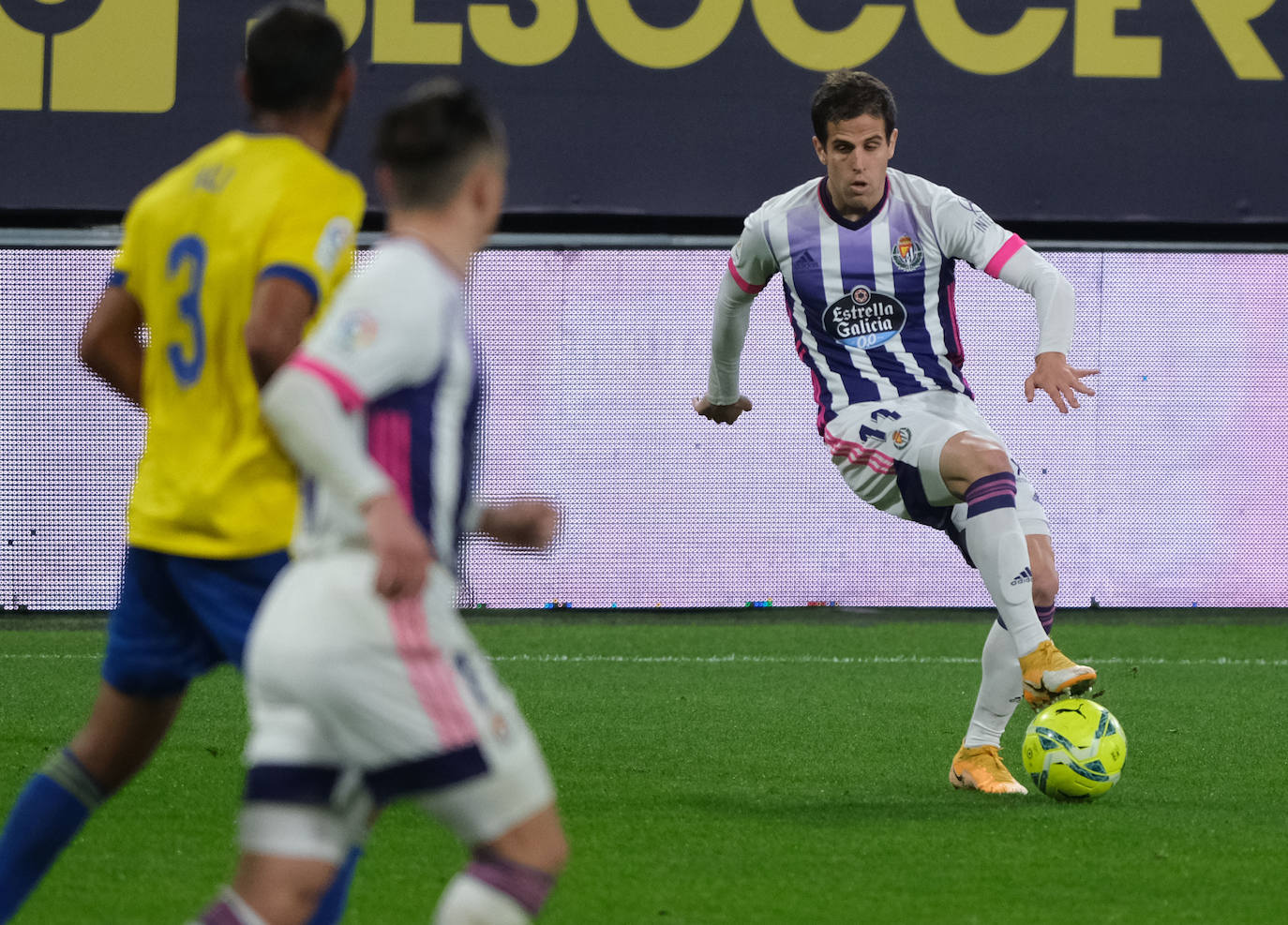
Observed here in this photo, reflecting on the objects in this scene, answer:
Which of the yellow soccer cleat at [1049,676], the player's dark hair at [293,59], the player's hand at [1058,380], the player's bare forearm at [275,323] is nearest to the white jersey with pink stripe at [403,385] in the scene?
the player's bare forearm at [275,323]

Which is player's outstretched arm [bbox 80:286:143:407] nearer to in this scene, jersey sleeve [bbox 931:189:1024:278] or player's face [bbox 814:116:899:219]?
player's face [bbox 814:116:899:219]

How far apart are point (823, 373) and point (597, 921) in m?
2.34

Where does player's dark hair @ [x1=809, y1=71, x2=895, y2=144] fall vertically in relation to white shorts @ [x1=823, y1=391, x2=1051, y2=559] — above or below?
above

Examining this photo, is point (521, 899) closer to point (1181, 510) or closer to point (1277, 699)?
point (1277, 699)

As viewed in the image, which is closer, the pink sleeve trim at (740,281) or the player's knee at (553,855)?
the player's knee at (553,855)

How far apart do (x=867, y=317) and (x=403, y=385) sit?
326 cm

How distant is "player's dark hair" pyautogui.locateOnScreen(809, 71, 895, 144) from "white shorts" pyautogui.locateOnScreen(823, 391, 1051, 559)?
81 centimetres

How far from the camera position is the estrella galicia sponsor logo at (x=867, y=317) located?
214 inches

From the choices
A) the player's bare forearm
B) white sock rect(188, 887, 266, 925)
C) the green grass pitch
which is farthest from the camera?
the green grass pitch

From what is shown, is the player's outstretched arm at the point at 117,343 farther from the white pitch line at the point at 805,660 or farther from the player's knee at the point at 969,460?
the white pitch line at the point at 805,660

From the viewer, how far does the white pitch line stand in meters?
8.80

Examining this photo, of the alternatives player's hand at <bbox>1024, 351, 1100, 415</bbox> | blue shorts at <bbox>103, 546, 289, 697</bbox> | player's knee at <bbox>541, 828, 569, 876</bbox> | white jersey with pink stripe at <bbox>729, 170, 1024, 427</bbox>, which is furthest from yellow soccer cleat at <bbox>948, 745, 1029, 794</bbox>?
player's knee at <bbox>541, 828, 569, 876</bbox>

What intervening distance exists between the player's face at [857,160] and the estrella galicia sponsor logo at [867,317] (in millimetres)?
249

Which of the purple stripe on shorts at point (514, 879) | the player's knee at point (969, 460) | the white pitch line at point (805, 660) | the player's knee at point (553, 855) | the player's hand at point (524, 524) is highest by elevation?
the player's hand at point (524, 524)
